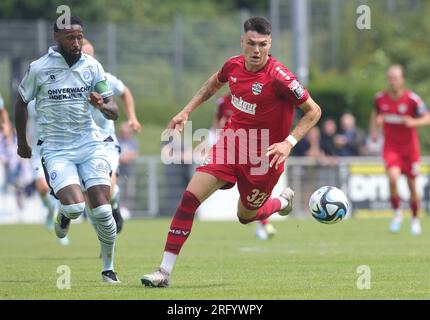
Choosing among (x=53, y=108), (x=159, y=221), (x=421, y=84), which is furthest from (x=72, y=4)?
(x=53, y=108)

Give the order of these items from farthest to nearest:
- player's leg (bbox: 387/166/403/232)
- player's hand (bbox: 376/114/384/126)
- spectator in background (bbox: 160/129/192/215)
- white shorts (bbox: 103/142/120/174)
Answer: spectator in background (bbox: 160/129/192/215)
player's hand (bbox: 376/114/384/126)
player's leg (bbox: 387/166/403/232)
white shorts (bbox: 103/142/120/174)

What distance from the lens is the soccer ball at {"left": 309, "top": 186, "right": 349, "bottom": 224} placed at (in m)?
11.4

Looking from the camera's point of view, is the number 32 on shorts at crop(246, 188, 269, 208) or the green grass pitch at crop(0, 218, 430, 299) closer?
the green grass pitch at crop(0, 218, 430, 299)

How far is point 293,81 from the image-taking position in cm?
1047

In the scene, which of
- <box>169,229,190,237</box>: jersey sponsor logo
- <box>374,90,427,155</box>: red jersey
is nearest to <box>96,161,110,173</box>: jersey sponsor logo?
<box>169,229,190,237</box>: jersey sponsor logo

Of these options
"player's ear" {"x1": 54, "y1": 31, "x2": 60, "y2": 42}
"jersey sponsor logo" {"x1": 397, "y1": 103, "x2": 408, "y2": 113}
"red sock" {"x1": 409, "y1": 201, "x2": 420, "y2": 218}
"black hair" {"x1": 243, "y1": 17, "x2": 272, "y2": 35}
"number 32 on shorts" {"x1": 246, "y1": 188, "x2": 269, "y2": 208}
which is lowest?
"red sock" {"x1": 409, "y1": 201, "x2": 420, "y2": 218}

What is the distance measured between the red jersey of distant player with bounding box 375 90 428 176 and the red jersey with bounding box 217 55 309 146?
29.2ft

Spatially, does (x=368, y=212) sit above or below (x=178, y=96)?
below

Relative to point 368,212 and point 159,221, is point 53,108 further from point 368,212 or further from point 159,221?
point 368,212

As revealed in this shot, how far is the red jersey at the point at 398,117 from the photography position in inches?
772

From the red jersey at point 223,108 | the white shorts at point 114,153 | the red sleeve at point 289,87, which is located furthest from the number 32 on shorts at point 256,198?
the red jersey at point 223,108

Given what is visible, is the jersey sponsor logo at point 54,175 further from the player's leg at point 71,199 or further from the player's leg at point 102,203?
the player's leg at point 102,203

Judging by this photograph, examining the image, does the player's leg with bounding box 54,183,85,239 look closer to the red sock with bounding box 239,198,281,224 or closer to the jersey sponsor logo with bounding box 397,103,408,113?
the red sock with bounding box 239,198,281,224

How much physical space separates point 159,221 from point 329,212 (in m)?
13.8
